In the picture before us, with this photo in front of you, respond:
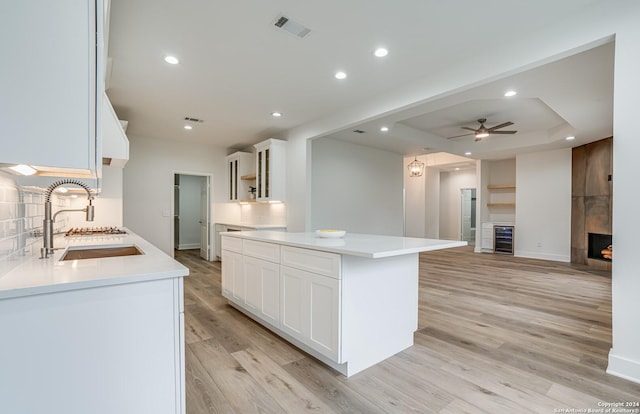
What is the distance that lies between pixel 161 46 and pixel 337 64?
1.65 m

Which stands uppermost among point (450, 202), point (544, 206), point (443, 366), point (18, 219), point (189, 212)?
point (450, 202)

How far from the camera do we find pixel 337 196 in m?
6.50

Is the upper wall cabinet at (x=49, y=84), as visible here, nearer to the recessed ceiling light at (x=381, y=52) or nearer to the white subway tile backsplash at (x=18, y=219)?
the white subway tile backsplash at (x=18, y=219)

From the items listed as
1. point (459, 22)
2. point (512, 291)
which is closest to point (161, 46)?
point (459, 22)

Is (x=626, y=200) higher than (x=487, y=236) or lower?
higher

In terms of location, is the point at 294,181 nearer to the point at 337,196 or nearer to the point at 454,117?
the point at 337,196

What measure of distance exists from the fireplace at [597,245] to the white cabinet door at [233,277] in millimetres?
6905

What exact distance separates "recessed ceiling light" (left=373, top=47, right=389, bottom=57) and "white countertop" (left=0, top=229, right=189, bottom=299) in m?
2.51

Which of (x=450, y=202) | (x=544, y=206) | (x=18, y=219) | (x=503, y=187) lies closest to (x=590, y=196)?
(x=544, y=206)

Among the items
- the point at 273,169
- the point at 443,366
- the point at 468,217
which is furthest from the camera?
the point at 468,217

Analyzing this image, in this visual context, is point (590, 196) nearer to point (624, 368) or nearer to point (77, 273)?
point (624, 368)

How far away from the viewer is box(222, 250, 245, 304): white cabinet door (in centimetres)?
327

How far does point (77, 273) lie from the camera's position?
1315mm

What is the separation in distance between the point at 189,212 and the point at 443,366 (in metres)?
8.57
